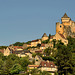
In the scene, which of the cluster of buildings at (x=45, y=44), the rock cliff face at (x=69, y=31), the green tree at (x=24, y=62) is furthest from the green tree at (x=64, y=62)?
the rock cliff face at (x=69, y=31)

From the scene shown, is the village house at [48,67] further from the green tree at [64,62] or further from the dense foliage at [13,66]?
the dense foliage at [13,66]

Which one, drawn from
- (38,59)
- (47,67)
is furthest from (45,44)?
(47,67)

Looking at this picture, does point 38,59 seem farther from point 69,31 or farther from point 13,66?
point 69,31

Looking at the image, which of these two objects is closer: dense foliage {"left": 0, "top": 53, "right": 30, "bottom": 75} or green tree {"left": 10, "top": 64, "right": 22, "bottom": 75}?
green tree {"left": 10, "top": 64, "right": 22, "bottom": 75}

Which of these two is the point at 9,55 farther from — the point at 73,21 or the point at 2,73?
the point at 73,21

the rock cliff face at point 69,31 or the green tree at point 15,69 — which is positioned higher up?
the rock cliff face at point 69,31

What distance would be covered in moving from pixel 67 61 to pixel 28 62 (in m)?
11.2

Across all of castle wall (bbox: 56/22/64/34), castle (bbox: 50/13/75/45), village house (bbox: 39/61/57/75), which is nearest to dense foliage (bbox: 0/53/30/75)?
village house (bbox: 39/61/57/75)

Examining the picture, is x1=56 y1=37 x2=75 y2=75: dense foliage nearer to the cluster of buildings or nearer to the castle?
the cluster of buildings

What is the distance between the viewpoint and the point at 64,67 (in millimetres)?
65375

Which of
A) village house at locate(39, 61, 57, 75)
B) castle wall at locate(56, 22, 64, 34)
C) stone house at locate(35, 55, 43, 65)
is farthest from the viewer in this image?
castle wall at locate(56, 22, 64, 34)

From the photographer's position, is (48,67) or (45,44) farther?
(45,44)

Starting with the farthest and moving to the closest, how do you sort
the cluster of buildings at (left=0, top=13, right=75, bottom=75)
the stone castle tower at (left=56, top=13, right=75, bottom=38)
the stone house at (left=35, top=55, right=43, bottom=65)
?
the stone castle tower at (left=56, top=13, right=75, bottom=38) → the cluster of buildings at (left=0, top=13, right=75, bottom=75) → the stone house at (left=35, top=55, right=43, bottom=65)

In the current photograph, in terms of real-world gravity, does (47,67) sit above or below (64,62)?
below
